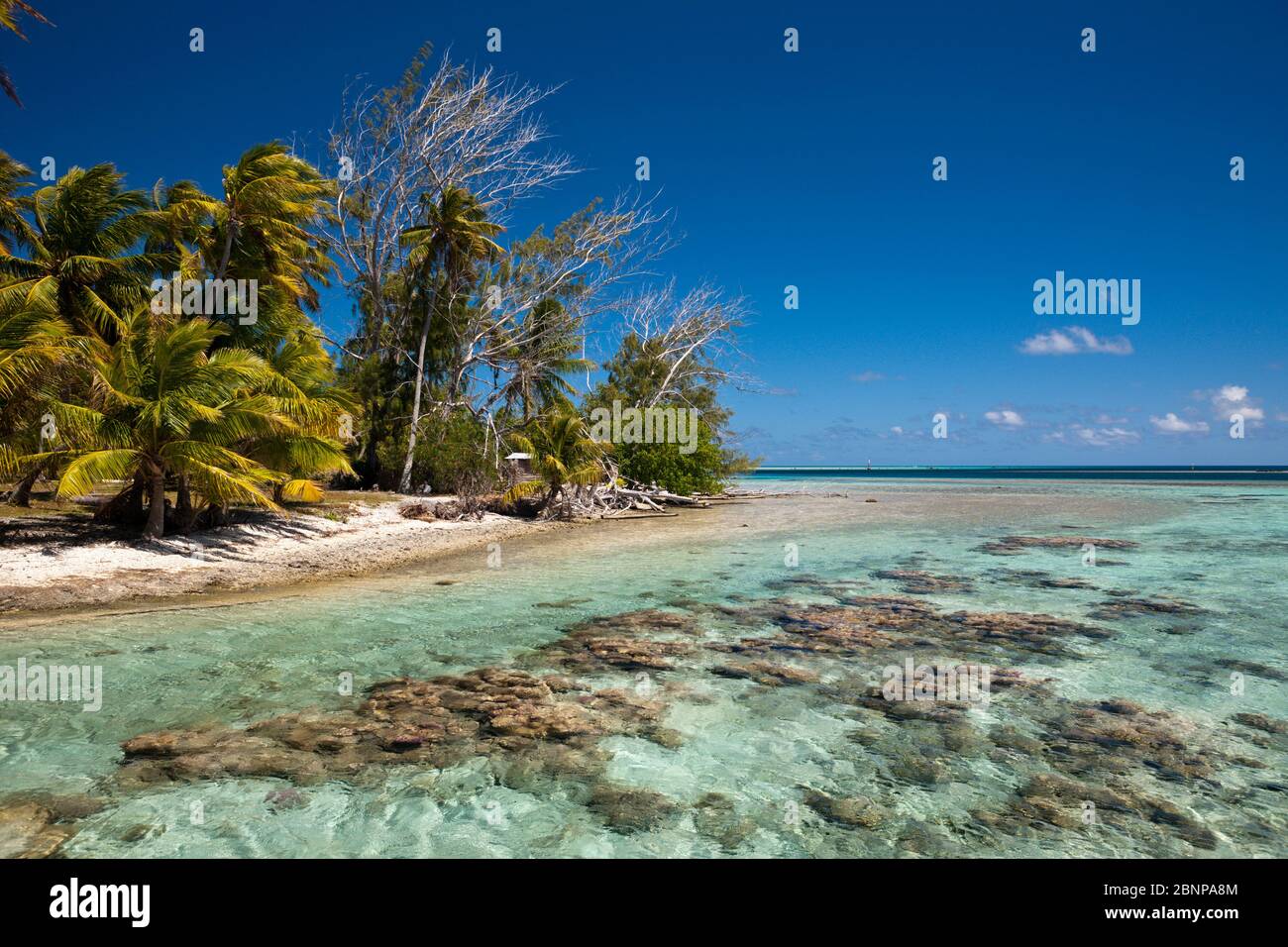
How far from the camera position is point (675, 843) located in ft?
11.6

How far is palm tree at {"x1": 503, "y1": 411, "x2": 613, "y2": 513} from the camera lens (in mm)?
22188

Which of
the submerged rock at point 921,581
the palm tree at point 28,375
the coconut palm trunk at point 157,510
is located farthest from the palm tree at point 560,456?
the palm tree at point 28,375

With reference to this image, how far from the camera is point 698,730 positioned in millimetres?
5074

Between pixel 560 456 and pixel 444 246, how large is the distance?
9.97 m

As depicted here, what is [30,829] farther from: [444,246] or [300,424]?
[444,246]

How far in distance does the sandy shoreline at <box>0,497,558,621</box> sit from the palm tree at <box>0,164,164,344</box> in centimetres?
465

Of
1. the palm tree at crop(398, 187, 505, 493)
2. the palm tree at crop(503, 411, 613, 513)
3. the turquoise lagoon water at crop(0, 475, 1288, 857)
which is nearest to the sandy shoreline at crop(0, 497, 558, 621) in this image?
the turquoise lagoon water at crop(0, 475, 1288, 857)

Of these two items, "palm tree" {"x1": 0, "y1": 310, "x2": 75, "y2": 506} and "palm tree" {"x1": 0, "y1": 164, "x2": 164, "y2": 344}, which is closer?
"palm tree" {"x1": 0, "y1": 310, "x2": 75, "y2": 506}

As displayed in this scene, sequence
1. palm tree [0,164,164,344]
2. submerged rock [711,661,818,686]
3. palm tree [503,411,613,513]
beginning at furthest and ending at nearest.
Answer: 1. palm tree [503,411,613,513]
2. palm tree [0,164,164,344]
3. submerged rock [711,661,818,686]

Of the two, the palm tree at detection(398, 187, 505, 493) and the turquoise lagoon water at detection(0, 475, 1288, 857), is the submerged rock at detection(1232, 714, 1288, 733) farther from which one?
the palm tree at detection(398, 187, 505, 493)

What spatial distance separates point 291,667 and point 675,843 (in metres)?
4.60

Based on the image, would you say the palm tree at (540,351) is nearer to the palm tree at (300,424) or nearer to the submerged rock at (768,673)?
the palm tree at (300,424)

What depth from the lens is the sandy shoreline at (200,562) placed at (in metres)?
9.18
